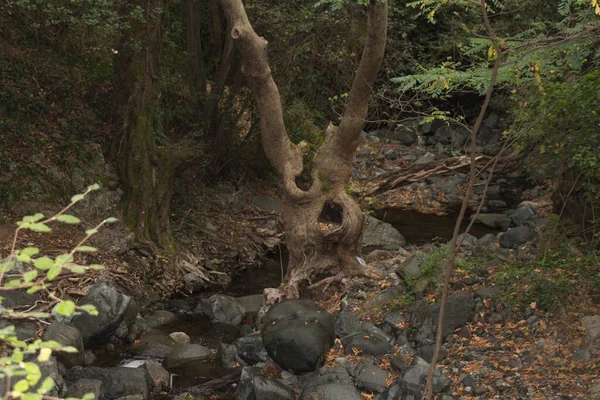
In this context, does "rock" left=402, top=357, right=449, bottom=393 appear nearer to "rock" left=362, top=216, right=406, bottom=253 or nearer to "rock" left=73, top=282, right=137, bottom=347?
"rock" left=73, top=282, right=137, bottom=347

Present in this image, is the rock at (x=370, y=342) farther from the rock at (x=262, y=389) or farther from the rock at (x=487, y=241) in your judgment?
the rock at (x=487, y=241)

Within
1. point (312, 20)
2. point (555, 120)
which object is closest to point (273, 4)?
point (312, 20)

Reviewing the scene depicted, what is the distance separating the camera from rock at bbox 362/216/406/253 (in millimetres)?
12305

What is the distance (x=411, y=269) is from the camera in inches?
335

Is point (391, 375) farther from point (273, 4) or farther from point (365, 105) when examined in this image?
point (273, 4)

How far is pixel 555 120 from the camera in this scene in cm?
715

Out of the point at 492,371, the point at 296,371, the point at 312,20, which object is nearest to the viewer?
the point at 492,371

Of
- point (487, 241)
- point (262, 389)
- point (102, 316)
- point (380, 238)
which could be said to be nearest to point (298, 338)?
point (262, 389)

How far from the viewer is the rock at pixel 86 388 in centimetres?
643

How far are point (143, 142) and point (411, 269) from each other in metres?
5.13

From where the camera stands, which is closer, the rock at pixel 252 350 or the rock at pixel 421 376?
the rock at pixel 421 376

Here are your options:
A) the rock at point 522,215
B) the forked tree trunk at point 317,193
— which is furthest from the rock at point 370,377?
the rock at point 522,215

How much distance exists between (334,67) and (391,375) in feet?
25.3

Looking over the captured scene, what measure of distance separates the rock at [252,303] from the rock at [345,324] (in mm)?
1914
